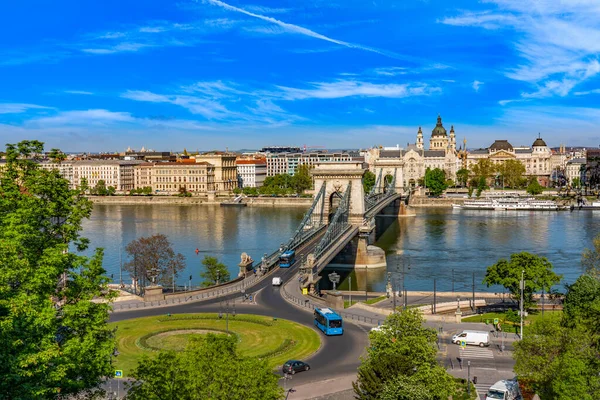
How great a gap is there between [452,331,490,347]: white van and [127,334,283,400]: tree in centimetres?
1608

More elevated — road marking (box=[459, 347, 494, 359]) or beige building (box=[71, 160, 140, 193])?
beige building (box=[71, 160, 140, 193])

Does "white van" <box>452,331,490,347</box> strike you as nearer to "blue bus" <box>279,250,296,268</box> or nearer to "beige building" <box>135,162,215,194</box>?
"blue bus" <box>279,250,296,268</box>

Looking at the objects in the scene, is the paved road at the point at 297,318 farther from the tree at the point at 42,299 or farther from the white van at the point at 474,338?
the tree at the point at 42,299

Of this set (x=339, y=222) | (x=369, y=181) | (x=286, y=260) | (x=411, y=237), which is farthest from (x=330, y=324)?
(x=369, y=181)

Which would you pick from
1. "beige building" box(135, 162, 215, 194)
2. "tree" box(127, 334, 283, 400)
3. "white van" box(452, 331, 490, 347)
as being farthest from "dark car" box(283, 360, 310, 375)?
"beige building" box(135, 162, 215, 194)

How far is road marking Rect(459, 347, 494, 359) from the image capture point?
103 ft

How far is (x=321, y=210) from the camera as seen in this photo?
82375 mm

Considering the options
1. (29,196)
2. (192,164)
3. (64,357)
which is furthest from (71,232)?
(192,164)

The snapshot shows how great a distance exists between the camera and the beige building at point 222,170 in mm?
186875

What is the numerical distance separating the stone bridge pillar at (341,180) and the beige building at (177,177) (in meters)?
100

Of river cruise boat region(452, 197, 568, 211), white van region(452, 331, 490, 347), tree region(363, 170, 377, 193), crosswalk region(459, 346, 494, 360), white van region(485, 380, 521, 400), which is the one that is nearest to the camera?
white van region(485, 380, 521, 400)

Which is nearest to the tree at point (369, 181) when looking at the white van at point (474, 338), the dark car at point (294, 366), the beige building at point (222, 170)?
the beige building at point (222, 170)

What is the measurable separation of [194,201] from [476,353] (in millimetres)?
141855

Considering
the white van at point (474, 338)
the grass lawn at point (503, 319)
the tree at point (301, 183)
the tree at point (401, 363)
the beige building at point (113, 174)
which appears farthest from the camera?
the beige building at point (113, 174)
